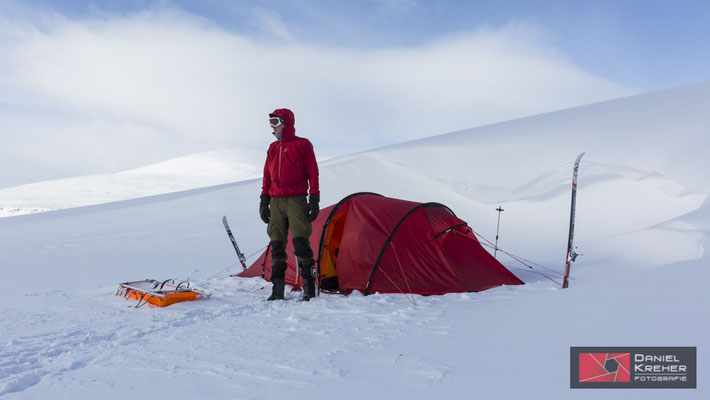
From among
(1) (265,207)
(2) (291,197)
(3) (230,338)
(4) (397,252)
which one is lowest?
(3) (230,338)

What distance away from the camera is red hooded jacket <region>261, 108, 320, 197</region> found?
199 inches

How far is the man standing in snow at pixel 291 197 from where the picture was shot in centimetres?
503

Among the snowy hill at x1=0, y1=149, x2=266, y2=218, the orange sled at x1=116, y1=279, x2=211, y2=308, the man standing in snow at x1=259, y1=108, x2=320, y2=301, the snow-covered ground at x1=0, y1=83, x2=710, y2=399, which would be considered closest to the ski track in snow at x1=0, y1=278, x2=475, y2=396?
the snow-covered ground at x1=0, y1=83, x2=710, y2=399

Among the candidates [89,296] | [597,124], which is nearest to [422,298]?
[89,296]

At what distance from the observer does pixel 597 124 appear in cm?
1612

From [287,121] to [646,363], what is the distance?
4046 millimetres

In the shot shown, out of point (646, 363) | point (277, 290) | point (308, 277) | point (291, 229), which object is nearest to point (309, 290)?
point (308, 277)

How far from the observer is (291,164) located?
5.06 meters

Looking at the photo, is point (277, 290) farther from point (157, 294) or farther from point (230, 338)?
point (230, 338)

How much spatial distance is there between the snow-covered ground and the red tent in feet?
1.11

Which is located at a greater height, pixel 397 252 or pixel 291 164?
pixel 291 164

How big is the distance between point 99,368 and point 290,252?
11.1ft

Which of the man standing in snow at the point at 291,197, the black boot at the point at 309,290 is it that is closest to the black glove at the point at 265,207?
the man standing in snow at the point at 291,197

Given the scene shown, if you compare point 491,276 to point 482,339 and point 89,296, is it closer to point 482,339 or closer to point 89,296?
point 482,339
